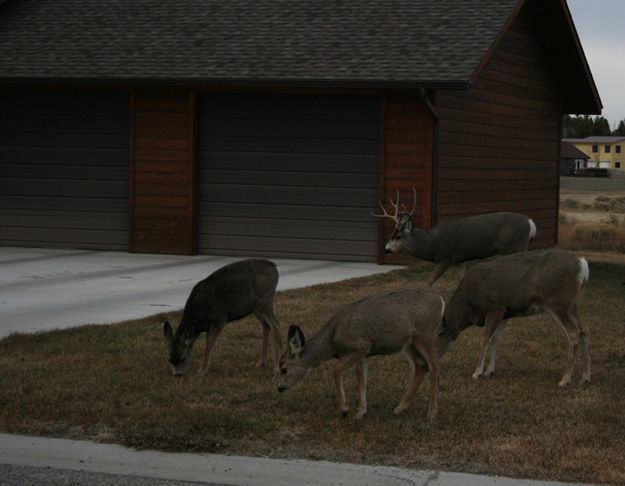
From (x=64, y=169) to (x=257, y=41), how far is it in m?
4.80

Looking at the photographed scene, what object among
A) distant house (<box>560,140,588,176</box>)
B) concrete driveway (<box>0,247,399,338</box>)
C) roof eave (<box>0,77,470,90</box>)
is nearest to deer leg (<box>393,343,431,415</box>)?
concrete driveway (<box>0,247,399,338</box>)

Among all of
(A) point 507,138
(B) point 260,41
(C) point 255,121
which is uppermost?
(B) point 260,41

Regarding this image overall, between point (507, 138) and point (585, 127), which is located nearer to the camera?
point (507, 138)

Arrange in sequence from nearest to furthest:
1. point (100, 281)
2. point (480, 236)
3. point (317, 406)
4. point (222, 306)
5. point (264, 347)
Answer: point (317, 406) → point (222, 306) → point (264, 347) → point (480, 236) → point (100, 281)

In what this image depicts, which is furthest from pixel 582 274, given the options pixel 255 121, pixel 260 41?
pixel 260 41

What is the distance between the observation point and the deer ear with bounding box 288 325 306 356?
784cm

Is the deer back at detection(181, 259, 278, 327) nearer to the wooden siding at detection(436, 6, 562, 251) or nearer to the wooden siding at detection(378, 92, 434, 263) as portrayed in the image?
the wooden siding at detection(378, 92, 434, 263)

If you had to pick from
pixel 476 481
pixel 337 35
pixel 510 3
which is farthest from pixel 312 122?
pixel 476 481

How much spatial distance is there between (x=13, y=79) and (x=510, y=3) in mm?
9863

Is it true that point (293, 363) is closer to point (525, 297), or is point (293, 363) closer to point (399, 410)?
point (399, 410)

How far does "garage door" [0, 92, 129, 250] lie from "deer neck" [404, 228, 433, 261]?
7283 millimetres

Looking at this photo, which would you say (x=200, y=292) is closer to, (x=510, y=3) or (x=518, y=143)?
(x=510, y=3)

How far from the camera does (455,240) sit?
1628 cm

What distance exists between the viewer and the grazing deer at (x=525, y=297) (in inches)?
367
